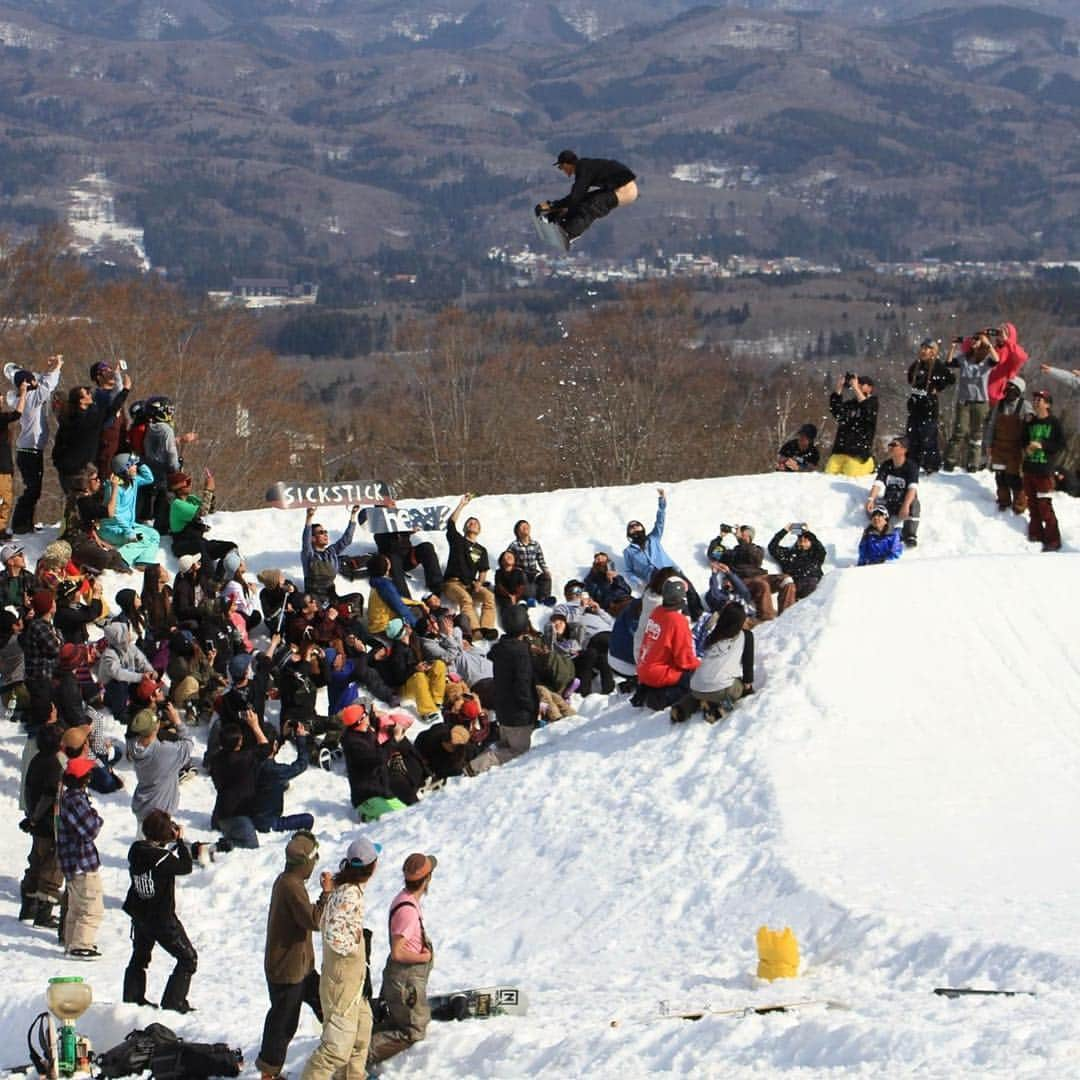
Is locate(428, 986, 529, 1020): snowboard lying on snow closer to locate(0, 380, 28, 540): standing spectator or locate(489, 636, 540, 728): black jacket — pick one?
locate(489, 636, 540, 728): black jacket

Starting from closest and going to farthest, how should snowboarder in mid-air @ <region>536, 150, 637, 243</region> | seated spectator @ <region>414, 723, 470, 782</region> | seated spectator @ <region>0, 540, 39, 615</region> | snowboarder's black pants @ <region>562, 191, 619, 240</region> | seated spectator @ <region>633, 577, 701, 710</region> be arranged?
snowboarder's black pants @ <region>562, 191, 619, 240</region> → snowboarder in mid-air @ <region>536, 150, 637, 243</region> → seated spectator @ <region>633, 577, 701, 710</region> → seated spectator @ <region>414, 723, 470, 782</region> → seated spectator @ <region>0, 540, 39, 615</region>

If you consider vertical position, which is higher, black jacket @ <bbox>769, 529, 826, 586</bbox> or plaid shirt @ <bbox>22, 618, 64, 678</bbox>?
black jacket @ <bbox>769, 529, 826, 586</bbox>

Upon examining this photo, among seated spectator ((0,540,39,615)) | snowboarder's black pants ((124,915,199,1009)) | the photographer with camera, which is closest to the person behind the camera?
snowboarder's black pants ((124,915,199,1009))

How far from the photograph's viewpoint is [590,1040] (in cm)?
947

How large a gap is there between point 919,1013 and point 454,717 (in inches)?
279

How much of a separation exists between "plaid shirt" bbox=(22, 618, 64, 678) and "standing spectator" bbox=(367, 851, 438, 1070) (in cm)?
691

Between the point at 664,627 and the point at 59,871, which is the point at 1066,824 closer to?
the point at 664,627

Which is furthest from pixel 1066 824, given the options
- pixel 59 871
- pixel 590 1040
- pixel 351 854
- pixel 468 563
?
pixel 468 563

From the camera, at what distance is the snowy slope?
9375 millimetres

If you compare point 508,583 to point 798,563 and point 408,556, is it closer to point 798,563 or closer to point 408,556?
point 408,556

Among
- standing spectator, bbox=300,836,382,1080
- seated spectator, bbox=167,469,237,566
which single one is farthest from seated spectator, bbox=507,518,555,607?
standing spectator, bbox=300,836,382,1080

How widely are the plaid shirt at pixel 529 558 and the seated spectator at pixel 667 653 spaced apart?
5211mm

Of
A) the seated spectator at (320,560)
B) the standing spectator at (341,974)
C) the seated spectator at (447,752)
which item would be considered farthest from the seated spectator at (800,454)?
the standing spectator at (341,974)

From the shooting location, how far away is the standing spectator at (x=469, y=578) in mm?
19047
